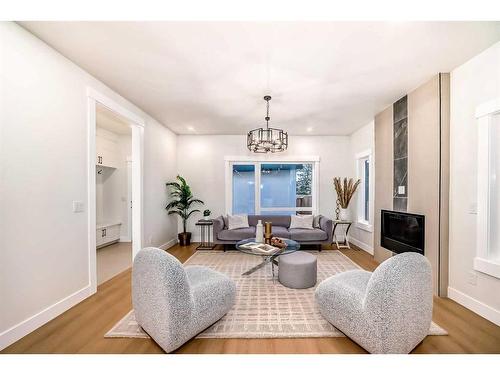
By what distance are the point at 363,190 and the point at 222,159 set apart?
11.1 ft

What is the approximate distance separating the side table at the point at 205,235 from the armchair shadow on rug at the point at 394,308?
3.55 metres

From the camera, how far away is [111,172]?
5246mm

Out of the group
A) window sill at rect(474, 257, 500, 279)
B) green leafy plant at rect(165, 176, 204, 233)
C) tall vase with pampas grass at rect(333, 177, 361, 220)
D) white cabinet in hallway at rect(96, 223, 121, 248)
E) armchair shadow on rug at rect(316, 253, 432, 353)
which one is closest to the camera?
armchair shadow on rug at rect(316, 253, 432, 353)

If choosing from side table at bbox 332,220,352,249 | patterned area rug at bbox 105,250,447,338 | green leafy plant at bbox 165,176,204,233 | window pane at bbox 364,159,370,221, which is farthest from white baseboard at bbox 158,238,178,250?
window pane at bbox 364,159,370,221

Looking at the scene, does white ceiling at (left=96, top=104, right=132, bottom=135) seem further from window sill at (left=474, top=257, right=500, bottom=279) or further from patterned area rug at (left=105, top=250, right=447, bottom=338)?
window sill at (left=474, top=257, right=500, bottom=279)

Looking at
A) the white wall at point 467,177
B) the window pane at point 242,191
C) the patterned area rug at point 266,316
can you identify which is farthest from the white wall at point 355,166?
the window pane at point 242,191

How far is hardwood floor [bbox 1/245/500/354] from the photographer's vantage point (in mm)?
1711

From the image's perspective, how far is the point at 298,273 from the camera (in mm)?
2766

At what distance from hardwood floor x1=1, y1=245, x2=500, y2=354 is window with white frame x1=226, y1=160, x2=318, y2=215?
12.0ft

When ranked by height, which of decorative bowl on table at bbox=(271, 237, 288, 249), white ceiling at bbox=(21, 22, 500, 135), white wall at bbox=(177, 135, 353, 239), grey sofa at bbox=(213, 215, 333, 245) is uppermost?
white ceiling at bbox=(21, 22, 500, 135)

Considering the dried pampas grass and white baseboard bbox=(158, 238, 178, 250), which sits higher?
the dried pampas grass

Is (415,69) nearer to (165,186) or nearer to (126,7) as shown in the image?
(126,7)

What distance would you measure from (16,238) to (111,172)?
377 cm

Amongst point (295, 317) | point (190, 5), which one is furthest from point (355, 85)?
point (295, 317)
